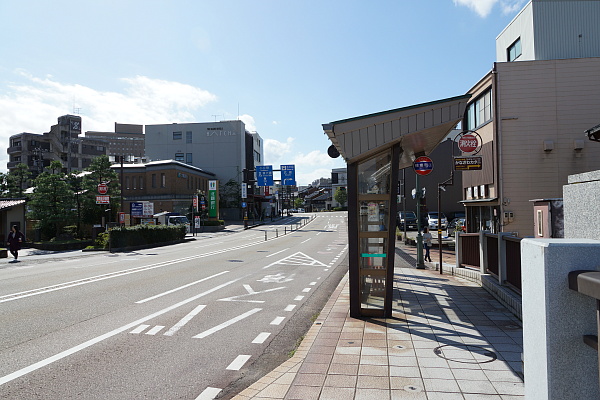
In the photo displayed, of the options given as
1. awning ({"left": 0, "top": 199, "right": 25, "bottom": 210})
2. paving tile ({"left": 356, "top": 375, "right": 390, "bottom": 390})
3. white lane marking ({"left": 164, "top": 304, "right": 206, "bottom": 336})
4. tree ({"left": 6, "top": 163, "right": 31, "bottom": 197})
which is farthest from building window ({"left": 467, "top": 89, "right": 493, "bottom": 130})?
tree ({"left": 6, "top": 163, "right": 31, "bottom": 197})

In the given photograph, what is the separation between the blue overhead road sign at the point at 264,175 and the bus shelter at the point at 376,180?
3984 cm

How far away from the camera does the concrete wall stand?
367 cm

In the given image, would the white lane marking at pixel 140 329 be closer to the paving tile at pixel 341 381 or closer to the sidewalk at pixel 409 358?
the sidewalk at pixel 409 358

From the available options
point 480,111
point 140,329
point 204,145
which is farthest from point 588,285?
point 204,145

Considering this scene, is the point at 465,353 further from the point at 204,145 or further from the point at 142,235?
the point at 204,145

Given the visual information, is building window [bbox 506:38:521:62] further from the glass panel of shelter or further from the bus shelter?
the glass panel of shelter

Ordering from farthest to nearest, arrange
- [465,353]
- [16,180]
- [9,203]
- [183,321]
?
1. [16,180]
2. [9,203]
3. [183,321]
4. [465,353]

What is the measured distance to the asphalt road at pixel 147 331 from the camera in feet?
17.7

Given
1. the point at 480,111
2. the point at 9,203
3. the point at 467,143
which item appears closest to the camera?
the point at 467,143

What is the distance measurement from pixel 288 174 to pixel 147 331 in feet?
134

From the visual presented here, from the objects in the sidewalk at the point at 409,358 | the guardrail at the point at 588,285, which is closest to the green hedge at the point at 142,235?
the sidewalk at the point at 409,358

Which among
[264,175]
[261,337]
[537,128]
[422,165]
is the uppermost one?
[537,128]

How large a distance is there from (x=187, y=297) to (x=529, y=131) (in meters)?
19.3

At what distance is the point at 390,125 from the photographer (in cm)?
823
